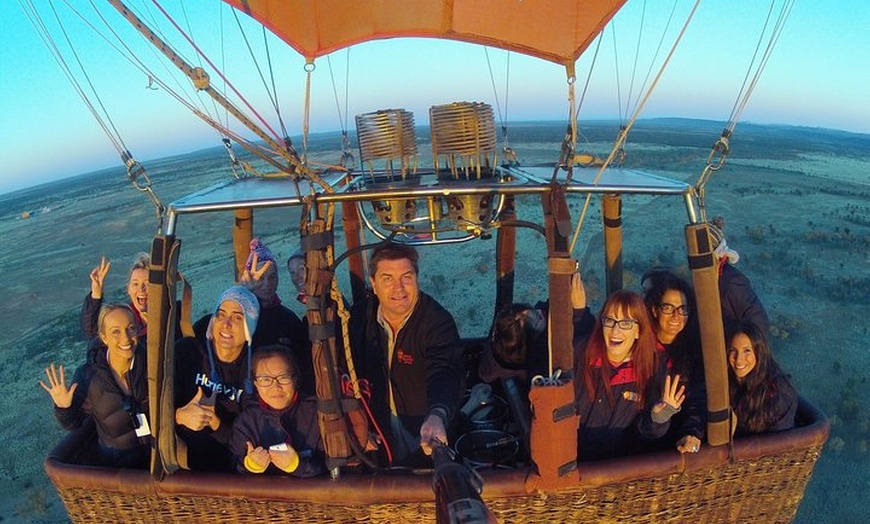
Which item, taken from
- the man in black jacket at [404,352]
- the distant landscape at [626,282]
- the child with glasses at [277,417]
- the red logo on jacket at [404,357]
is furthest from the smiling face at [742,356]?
the child with glasses at [277,417]

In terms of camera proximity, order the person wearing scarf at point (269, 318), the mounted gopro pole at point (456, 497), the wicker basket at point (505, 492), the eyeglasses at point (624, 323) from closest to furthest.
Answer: the mounted gopro pole at point (456, 497)
the wicker basket at point (505, 492)
the eyeglasses at point (624, 323)
the person wearing scarf at point (269, 318)

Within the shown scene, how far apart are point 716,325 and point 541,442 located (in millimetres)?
802

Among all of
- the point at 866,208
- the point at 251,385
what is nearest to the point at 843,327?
the point at 251,385

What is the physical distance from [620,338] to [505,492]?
870 mm

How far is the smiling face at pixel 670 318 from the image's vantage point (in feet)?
8.47

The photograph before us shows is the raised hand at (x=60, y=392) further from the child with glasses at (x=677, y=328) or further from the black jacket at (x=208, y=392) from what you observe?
the child with glasses at (x=677, y=328)

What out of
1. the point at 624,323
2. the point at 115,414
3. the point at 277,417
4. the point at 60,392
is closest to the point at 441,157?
the point at 624,323

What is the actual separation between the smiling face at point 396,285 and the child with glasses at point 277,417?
48cm

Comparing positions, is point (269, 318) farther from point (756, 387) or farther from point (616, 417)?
point (756, 387)

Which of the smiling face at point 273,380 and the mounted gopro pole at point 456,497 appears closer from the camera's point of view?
the mounted gopro pole at point 456,497

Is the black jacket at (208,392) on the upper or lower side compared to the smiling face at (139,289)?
lower

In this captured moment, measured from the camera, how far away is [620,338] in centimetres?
229

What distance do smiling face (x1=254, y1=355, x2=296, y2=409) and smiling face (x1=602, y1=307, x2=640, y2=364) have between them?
140 cm

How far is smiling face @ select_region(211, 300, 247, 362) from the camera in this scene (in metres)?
2.52
